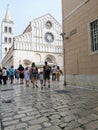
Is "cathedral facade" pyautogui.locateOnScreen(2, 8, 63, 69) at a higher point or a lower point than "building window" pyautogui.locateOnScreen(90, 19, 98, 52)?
higher

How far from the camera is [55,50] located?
43.9m

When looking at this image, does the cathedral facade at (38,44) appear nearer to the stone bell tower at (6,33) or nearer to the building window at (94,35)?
the stone bell tower at (6,33)

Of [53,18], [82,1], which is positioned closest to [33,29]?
[53,18]

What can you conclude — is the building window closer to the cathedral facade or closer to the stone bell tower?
the cathedral facade

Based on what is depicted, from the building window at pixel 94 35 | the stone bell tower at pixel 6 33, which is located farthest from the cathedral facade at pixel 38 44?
the building window at pixel 94 35

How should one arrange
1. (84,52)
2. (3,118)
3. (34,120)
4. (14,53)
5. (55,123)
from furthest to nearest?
(14,53), (84,52), (3,118), (34,120), (55,123)

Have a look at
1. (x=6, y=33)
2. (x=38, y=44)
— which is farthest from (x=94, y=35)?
(x=6, y=33)

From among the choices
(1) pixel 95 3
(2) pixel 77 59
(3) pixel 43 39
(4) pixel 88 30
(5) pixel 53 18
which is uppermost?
(5) pixel 53 18

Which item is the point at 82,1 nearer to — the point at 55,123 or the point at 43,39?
the point at 55,123

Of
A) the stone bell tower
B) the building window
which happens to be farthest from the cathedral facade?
the building window

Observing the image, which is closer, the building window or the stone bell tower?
the building window

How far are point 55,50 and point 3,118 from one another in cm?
3949

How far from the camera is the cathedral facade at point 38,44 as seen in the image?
39156 millimetres

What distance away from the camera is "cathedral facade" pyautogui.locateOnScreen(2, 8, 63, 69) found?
1542 inches
